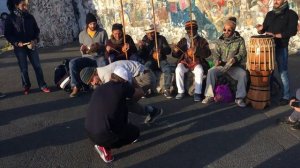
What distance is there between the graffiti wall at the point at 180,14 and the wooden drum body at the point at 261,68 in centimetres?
417

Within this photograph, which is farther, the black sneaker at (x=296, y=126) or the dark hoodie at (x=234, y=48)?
the dark hoodie at (x=234, y=48)

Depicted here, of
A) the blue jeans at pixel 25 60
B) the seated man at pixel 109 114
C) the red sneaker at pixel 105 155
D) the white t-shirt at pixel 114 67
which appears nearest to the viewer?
the seated man at pixel 109 114

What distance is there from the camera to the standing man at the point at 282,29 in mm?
6672

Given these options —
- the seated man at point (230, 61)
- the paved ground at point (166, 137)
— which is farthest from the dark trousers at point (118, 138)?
the seated man at point (230, 61)

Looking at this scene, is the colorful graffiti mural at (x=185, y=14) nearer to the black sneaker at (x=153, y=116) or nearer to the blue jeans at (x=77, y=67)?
the blue jeans at (x=77, y=67)

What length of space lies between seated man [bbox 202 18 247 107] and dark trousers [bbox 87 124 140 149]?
92.0 inches

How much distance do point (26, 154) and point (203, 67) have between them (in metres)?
3.73

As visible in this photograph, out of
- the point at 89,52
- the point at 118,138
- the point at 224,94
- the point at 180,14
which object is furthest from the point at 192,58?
the point at 180,14

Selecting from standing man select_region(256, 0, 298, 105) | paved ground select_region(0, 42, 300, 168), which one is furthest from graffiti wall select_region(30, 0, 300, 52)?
standing man select_region(256, 0, 298, 105)

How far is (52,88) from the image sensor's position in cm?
889

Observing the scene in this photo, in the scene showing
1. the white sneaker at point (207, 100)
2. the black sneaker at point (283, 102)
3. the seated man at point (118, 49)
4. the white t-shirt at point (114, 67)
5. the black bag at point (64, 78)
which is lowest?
the black sneaker at point (283, 102)

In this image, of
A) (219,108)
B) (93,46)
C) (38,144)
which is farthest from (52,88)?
(219,108)

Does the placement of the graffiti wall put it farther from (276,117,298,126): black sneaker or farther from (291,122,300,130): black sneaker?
(291,122,300,130): black sneaker

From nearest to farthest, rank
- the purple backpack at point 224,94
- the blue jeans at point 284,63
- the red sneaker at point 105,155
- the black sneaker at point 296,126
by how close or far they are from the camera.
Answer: the red sneaker at point 105,155
the black sneaker at point 296,126
the blue jeans at point 284,63
the purple backpack at point 224,94
